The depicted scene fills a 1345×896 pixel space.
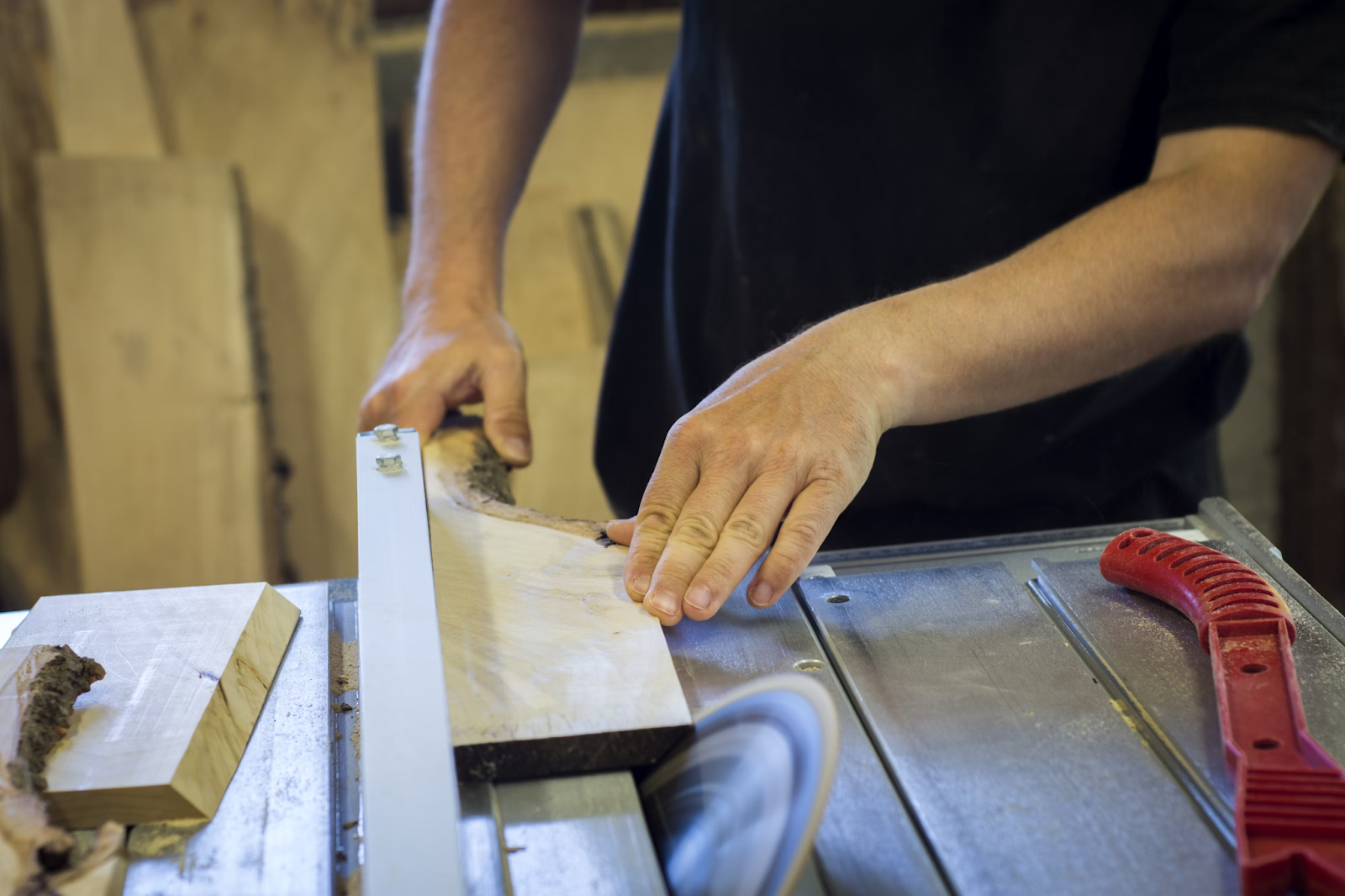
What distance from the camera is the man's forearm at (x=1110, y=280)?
1112mm

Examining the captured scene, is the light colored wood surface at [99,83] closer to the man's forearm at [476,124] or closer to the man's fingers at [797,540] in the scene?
the man's forearm at [476,124]

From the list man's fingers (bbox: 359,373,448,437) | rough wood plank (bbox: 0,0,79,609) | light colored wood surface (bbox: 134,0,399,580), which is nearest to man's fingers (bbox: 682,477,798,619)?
man's fingers (bbox: 359,373,448,437)

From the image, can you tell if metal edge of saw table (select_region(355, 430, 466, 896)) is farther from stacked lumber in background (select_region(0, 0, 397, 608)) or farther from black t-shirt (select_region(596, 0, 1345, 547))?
stacked lumber in background (select_region(0, 0, 397, 608))

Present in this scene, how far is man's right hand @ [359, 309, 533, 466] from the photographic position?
1.40 m

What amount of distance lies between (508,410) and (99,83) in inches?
65.9

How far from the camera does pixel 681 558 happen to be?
0.97 meters

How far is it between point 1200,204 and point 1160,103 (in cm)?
20

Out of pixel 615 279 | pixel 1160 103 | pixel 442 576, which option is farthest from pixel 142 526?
pixel 1160 103

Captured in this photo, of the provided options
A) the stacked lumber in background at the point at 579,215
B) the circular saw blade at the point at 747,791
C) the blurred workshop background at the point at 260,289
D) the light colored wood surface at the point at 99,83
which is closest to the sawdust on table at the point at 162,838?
the circular saw blade at the point at 747,791

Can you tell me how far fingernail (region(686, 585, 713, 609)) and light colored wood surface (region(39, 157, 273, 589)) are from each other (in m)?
1.73

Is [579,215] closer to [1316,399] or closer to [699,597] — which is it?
[1316,399]

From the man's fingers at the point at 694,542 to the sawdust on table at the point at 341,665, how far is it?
26 centimetres

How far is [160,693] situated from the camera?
856mm

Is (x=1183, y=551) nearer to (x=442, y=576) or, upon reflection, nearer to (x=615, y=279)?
(x=442, y=576)
